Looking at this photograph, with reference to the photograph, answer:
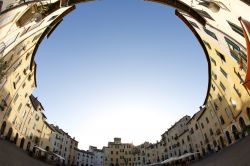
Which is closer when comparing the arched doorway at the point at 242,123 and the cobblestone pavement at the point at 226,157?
the cobblestone pavement at the point at 226,157

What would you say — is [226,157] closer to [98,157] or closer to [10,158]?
[10,158]

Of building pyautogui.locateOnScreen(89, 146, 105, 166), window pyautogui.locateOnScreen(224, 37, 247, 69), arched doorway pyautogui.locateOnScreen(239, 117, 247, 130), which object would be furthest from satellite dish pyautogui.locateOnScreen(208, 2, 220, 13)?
building pyautogui.locateOnScreen(89, 146, 105, 166)

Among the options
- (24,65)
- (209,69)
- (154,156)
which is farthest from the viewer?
(154,156)

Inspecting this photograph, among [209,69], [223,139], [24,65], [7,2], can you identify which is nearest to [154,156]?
[223,139]

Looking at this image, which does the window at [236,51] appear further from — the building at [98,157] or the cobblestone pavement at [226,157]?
the building at [98,157]

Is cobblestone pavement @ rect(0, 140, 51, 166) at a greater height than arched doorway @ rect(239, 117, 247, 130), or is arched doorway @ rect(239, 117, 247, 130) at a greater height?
arched doorway @ rect(239, 117, 247, 130)

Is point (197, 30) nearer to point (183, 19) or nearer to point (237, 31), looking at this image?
point (183, 19)

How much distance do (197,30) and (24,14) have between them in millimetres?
17221

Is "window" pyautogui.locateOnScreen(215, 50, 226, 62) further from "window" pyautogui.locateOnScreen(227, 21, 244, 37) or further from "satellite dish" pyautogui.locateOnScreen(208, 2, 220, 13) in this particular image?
"satellite dish" pyautogui.locateOnScreen(208, 2, 220, 13)

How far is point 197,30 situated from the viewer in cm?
2250

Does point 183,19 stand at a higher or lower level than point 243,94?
higher

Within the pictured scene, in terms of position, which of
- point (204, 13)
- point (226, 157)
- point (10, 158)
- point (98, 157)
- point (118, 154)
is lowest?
point (226, 157)

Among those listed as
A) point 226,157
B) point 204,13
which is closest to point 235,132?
point 226,157

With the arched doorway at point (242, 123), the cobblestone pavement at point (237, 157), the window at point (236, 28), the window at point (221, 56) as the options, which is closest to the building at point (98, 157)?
the arched doorway at point (242, 123)
